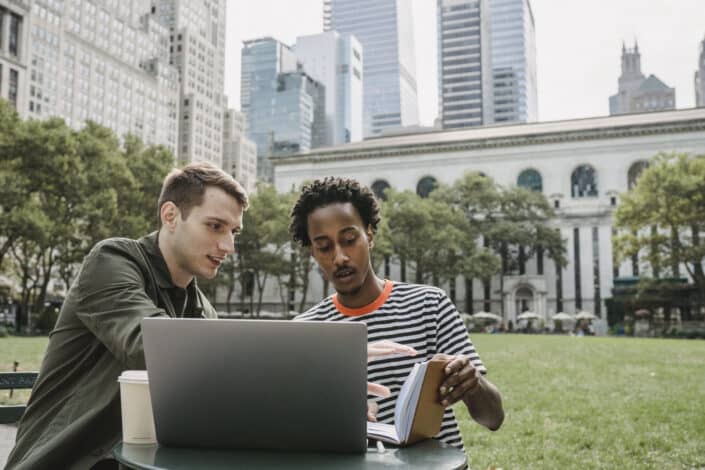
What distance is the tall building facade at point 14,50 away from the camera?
6881 centimetres

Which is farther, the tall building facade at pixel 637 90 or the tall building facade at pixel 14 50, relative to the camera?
the tall building facade at pixel 637 90

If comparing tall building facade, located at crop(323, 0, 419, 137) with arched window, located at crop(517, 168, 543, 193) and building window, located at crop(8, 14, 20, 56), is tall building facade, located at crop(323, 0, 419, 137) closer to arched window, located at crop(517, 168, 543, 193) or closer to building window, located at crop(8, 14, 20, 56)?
building window, located at crop(8, 14, 20, 56)

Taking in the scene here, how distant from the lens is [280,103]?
149 metres

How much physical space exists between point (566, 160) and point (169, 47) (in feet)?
307

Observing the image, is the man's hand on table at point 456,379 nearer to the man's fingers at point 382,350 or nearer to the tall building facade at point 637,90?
the man's fingers at point 382,350

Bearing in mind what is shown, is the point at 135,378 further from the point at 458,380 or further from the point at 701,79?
the point at 701,79

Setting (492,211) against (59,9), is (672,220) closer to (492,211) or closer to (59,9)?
(492,211)

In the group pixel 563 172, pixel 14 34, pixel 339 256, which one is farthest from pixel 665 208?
pixel 14 34

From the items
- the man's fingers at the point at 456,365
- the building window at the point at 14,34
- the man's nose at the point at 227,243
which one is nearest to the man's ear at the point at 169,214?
the man's nose at the point at 227,243

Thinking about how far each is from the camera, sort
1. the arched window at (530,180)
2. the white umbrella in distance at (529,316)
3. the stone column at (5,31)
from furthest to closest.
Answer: the stone column at (5,31), the arched window at (530,180), the white umbrella in distance at (529,316)

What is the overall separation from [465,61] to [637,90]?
71061 millimetres

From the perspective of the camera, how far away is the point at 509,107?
137 meters

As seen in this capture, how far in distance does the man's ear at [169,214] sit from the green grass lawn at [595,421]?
4024mm

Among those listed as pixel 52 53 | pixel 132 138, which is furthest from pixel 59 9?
pixel 132 138
